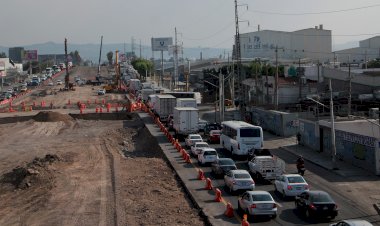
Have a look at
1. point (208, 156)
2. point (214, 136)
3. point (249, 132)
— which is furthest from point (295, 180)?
point (214, 136)

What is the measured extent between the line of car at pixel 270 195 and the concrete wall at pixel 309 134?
11.6m

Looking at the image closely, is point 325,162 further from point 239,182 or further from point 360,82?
point 360,82

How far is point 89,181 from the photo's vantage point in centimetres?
3784

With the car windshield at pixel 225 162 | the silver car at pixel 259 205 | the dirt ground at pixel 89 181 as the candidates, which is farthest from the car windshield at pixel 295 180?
the car windshield at pixel 225 162

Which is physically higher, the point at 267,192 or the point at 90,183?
the point at 267,192

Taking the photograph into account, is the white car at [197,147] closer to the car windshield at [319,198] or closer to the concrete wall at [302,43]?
the car windshield at [319,198]

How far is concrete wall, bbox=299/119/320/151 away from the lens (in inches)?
1880

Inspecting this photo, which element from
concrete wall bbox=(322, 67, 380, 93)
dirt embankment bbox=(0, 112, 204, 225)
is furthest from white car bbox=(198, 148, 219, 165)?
concrete wall bbox=(322, 67, 380, 93)

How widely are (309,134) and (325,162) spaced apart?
7.54 metres

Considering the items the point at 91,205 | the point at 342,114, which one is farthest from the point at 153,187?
the point at 342,114

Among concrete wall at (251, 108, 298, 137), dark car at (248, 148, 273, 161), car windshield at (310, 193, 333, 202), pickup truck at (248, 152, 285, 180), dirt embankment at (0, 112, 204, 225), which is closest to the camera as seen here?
car windshield at (310, 193, 333, 202)

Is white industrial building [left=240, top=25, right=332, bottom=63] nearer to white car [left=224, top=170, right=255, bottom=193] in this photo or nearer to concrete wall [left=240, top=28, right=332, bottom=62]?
concrete wall [left=240, top=28, right=332, bottom=62]

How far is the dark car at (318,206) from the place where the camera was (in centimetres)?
2509

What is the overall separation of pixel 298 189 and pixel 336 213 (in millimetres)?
4340
